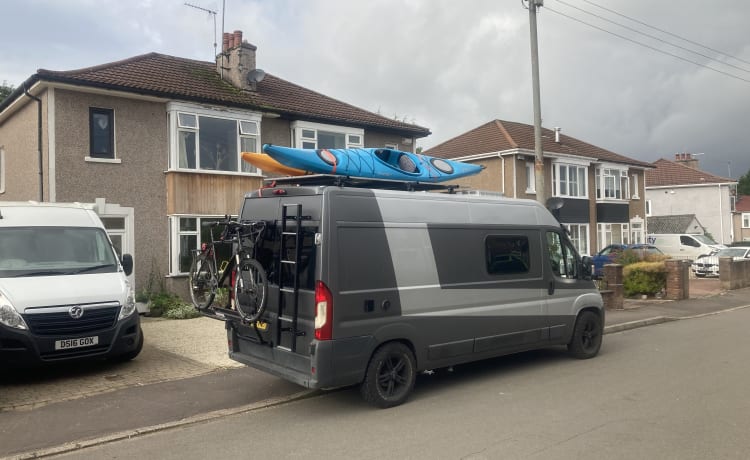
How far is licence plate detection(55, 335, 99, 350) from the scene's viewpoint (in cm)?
748

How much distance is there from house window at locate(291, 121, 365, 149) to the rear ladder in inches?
465

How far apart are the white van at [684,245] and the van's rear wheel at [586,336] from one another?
24.7 m

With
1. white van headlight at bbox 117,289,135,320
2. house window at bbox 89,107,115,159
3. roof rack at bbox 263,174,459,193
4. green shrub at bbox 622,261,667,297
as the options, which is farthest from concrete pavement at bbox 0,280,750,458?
green shrub at bbox 622,261,667,297

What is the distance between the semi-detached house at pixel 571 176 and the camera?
28.5 metres

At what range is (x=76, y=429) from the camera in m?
5.96

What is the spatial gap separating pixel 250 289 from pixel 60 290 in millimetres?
2973

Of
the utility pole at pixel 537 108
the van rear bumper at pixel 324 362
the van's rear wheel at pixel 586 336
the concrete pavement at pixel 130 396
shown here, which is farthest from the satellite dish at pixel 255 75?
the van rear bumper at pixel 324 362

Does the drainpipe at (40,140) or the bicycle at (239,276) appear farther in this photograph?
the drainpipe at (40,140)

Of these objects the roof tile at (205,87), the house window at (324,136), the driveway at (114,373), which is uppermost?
the roof tile at (205,87)

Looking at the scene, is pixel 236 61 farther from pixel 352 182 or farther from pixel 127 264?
pixel 352 182

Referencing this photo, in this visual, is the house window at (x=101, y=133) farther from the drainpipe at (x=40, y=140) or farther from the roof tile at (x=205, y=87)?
the drainpipe at (x=40, y=140)

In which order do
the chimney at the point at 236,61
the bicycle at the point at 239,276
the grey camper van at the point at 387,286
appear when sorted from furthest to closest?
the chimney at the point at 236,61 < the bicycle at the point at 239,276 < the grey camper van at the point at 387,286

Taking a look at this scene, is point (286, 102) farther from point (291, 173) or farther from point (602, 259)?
point (602, 259)

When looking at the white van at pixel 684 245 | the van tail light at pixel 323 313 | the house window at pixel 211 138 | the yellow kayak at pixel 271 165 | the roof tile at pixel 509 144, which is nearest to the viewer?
the van tail light at pixel 323 313
